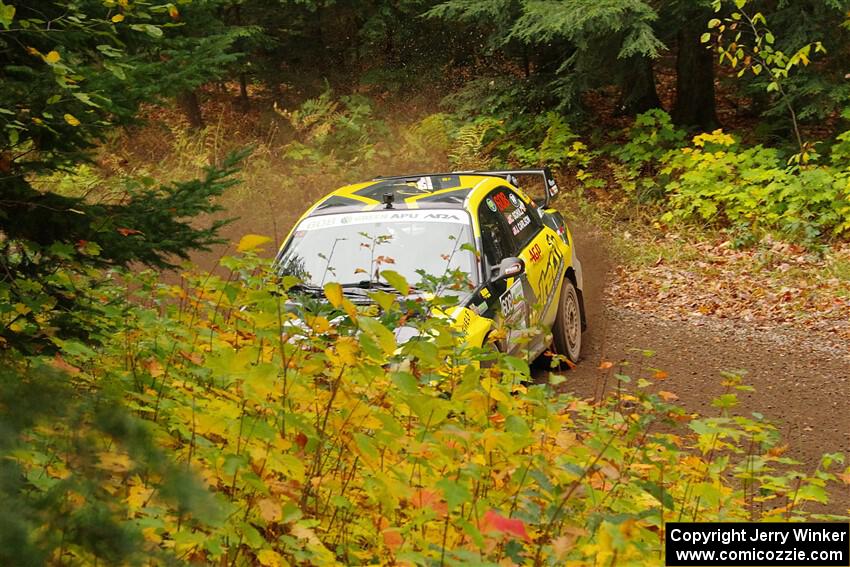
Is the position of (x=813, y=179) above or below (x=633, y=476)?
above

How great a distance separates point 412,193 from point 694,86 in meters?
10.7

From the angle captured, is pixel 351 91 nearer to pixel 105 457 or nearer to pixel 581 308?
pixel 581 308

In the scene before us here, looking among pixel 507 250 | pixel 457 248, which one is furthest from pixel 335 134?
pixel 457 248

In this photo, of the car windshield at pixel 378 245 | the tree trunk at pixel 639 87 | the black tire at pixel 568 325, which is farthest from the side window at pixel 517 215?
the tree trunk at pixel 639 87

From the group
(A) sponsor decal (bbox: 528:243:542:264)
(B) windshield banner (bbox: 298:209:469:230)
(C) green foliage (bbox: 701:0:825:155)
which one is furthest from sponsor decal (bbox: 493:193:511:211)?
(C) green foliage (bbox: 701:0:825:155)

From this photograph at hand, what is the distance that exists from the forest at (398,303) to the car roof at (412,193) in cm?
106

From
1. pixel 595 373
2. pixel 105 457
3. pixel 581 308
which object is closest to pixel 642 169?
pixel 581 308

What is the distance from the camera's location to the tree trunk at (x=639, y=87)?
51.5ft

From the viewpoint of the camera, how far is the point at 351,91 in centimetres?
2194

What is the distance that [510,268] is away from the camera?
23.2 ft

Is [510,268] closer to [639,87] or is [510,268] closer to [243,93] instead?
[639,87]

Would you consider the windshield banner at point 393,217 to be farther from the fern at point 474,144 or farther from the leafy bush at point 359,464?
the fern at point 474,144

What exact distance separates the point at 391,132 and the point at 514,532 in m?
18.1

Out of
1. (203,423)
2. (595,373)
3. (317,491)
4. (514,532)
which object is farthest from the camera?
(595,373)
